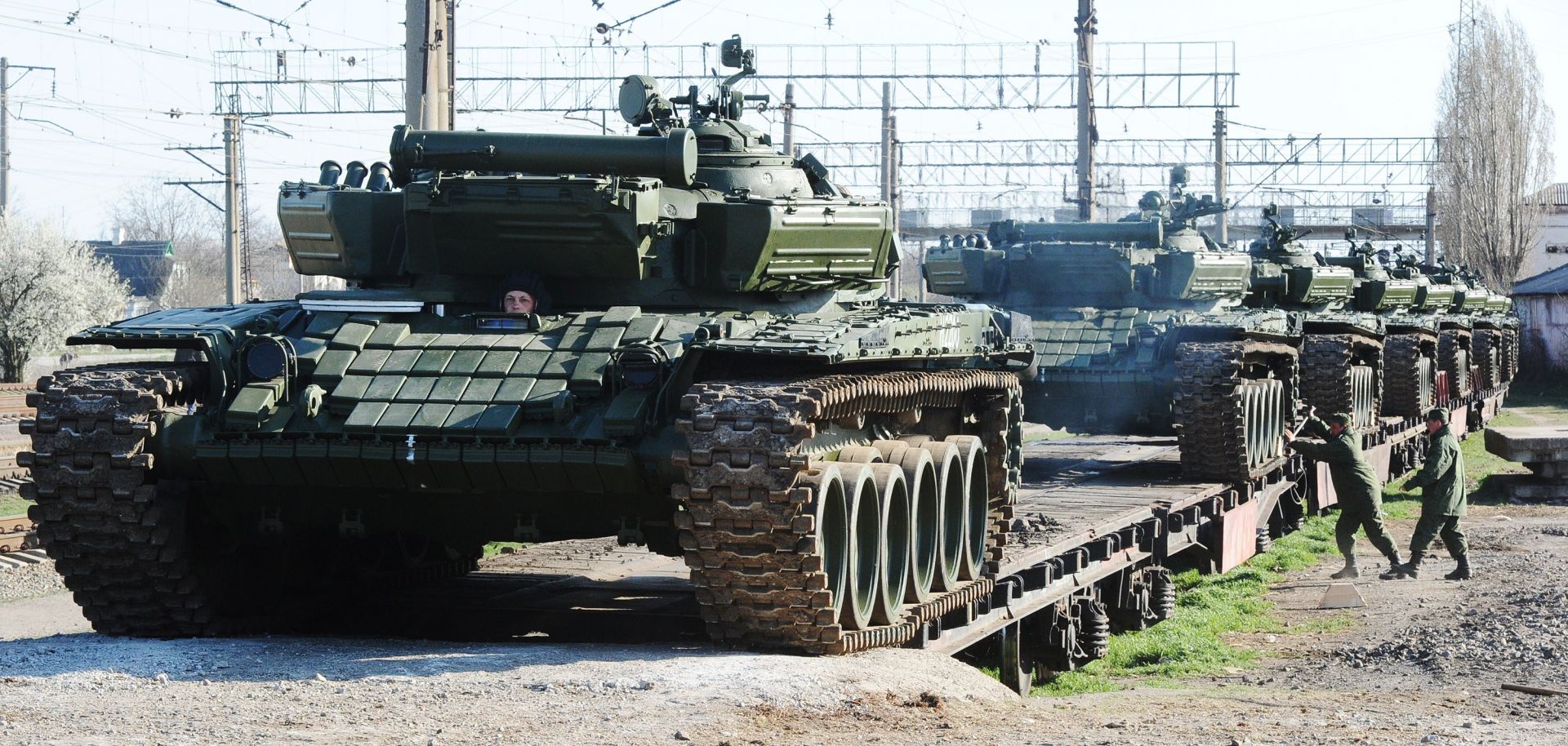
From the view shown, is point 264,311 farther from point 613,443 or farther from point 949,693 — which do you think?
point 949,693

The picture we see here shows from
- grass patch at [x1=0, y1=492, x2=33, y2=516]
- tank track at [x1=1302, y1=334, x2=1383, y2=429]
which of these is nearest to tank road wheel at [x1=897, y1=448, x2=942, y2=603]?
grass patch at [x1=0, y1=492, x2=33, y2=516]

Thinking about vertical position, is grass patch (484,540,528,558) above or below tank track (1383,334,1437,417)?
below

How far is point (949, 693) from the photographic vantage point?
31.1ft

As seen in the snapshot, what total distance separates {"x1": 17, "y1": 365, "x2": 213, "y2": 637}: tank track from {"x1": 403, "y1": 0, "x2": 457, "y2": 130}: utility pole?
26.1 ft

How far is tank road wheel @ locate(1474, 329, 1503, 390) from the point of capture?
128ft

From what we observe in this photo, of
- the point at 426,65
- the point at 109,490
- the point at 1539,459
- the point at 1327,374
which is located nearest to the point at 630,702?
the point at 109,490

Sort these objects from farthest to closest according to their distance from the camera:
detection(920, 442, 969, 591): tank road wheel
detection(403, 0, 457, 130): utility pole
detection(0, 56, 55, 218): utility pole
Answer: detection(0, 56, 55, 218): utility pole
detection(403, 0, 457, 130): utility pole
detection(920, 442, 969, 591): tank road wheel

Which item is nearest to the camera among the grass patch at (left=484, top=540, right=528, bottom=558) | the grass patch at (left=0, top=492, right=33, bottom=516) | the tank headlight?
the tank headlight

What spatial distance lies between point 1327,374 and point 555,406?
1596cm

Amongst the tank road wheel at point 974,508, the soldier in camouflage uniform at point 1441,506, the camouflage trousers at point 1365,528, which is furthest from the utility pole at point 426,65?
the soldier in camouflage uniform at point 1441,506

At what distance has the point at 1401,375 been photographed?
29594mm

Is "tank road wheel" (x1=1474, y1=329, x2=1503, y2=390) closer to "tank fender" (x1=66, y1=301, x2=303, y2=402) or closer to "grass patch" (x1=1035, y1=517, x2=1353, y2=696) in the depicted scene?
"grass patch" (x1=1035, y1=517, x2=1353, y2=696)

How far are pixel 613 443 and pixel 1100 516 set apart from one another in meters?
6.33

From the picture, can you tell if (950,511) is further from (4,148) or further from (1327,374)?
(4,148)
